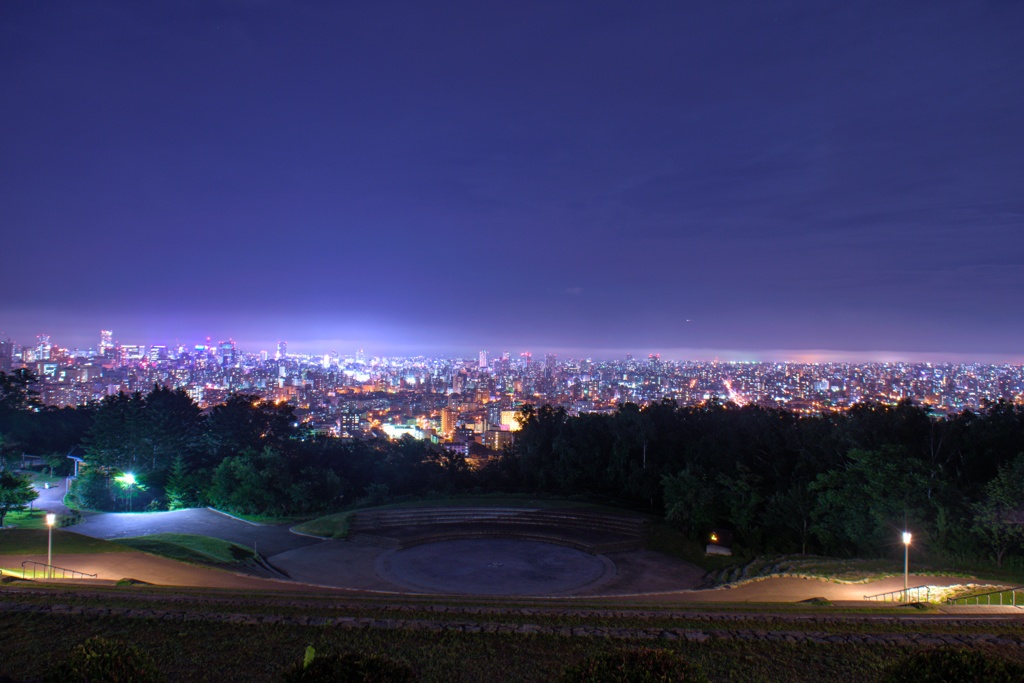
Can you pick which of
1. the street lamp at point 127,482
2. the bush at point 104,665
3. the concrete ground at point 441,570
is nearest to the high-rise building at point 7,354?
the street lamp at point 127,482

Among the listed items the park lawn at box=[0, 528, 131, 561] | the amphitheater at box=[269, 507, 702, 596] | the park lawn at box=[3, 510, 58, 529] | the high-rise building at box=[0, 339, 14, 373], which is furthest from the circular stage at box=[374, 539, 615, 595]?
the high-rise building at box=[0, 339, 14, 373]

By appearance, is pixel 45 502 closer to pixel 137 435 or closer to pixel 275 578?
pixel 137 435

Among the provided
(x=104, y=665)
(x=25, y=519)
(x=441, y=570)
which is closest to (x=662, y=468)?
(x=441, y=570)

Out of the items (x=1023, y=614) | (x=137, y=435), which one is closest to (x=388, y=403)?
(x=137, y=435)

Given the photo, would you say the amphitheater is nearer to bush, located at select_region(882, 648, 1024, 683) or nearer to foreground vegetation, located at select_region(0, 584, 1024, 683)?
foreground vegetation, located at select_region(0, 584, 1024, 683)

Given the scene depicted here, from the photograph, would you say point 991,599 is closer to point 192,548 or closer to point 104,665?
point 104,665

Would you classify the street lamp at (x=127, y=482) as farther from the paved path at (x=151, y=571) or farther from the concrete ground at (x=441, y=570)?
the paved path at (x=151, y=571)
